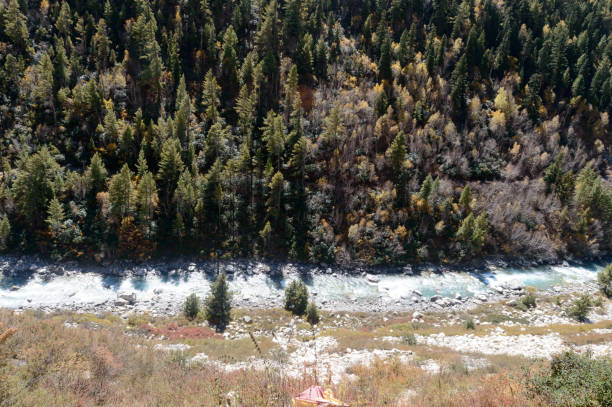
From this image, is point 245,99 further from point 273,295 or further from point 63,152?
point 273,295

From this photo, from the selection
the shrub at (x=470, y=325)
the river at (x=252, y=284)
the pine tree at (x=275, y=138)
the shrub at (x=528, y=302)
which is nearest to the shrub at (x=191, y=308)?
the river at (x=252, y=284)

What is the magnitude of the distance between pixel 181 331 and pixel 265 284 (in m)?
10.2

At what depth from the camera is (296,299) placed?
2955 cm

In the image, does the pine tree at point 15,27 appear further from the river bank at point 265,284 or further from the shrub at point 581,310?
the shrub at point 581,310

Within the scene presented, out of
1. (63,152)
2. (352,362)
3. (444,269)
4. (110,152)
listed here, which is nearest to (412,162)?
(444,269)

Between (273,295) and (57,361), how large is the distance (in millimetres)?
21052

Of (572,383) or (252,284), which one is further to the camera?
→ (252,284)

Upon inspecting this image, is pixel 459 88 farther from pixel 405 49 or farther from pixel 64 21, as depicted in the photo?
pixel 64 21

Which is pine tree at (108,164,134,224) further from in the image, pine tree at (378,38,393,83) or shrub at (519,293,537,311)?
shrub at (519,293,537,311)

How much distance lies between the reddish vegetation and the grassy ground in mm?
1199

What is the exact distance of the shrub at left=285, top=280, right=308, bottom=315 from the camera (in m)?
29.5

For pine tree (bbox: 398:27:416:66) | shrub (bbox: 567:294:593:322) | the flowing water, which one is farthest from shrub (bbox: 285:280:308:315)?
pine tree (bbox: 398:27:416:66)

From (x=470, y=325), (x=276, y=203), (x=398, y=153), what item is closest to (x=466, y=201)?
(x=398, y=153)

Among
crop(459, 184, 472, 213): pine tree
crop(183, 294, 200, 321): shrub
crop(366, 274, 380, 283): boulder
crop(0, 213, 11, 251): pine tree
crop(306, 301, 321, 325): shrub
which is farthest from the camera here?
crop(459, 184, 472, 213): pine tree
